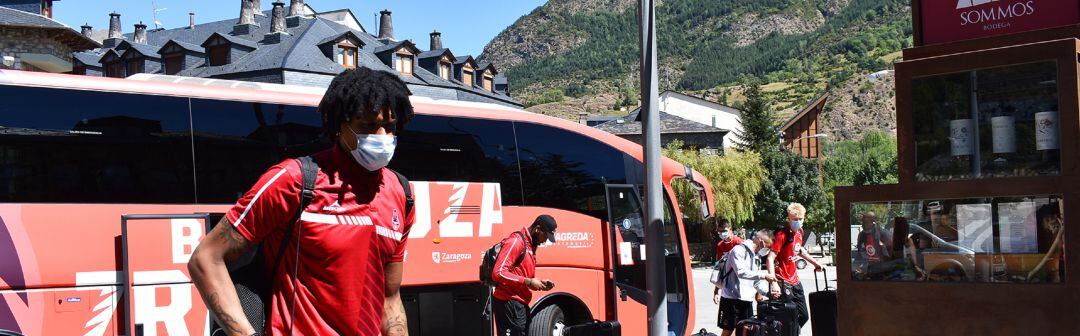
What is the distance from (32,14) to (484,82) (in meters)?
22.5

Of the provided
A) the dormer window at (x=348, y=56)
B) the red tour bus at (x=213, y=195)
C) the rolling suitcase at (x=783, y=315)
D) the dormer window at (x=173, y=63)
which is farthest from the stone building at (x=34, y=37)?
the rolling suitcase at (x=783, y=315)

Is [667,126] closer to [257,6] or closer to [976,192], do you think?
[257,6]

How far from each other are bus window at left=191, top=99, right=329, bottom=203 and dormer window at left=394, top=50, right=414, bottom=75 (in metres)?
36.5

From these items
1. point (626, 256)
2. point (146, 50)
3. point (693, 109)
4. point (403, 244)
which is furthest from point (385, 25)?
point (403, 244)

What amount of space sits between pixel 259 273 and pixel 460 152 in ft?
25.6

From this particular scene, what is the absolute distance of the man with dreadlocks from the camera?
3.44 m

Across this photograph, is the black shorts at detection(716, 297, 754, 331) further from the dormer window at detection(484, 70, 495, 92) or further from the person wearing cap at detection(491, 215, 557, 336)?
the dormer window at detection(484, 70, 495, 92)

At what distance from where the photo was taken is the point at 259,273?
11.7 feet

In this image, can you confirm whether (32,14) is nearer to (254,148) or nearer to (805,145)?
(254,148)

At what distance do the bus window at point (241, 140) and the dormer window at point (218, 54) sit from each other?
34645mm

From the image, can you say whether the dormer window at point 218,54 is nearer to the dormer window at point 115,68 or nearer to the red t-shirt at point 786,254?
the dormer window at point 115,68

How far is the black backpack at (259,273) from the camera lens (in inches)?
138

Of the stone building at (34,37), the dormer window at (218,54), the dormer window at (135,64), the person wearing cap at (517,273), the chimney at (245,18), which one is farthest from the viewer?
the chimney at (245,18)

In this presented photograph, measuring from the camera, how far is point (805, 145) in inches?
3910
